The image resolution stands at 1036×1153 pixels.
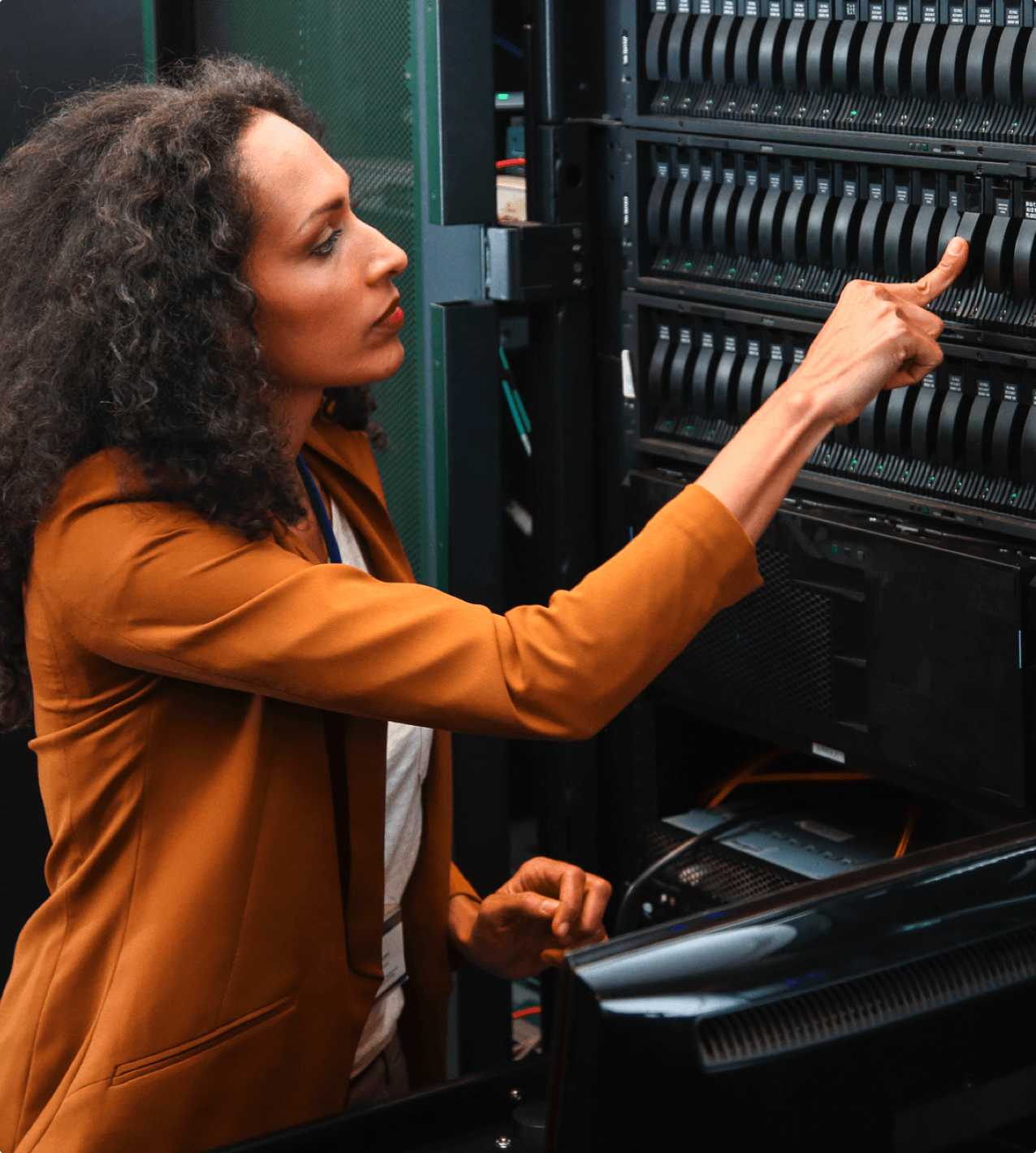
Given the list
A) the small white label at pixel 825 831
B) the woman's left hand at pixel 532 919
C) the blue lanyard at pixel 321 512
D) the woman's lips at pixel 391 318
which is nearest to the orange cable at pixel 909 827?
the small white label at pixel 825 831

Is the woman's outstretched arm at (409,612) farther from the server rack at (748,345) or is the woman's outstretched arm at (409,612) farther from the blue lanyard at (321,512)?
the server rack at (748,345)

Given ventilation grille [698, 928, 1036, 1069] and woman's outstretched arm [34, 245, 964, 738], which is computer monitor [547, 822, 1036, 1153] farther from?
woman's outstretched arm [34, 245, 964, 738]

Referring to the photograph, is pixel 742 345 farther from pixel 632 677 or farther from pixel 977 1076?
pixel 977 1076

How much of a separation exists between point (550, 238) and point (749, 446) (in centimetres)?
67

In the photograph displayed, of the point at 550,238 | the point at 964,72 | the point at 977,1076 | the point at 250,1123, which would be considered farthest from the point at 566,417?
the point at 977,1076

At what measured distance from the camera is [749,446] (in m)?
1.14

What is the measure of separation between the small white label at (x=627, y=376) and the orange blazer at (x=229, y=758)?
652 millimetres

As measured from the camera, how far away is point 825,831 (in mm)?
1730

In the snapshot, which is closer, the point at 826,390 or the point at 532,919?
the point at 826,390

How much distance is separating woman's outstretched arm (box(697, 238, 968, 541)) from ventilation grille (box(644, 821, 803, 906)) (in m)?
0.64

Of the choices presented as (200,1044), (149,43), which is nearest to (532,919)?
(200,1044)

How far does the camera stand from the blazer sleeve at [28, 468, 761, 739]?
1105mm

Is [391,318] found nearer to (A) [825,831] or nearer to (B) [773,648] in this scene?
(B) [773,648]

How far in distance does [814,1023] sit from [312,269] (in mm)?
807
